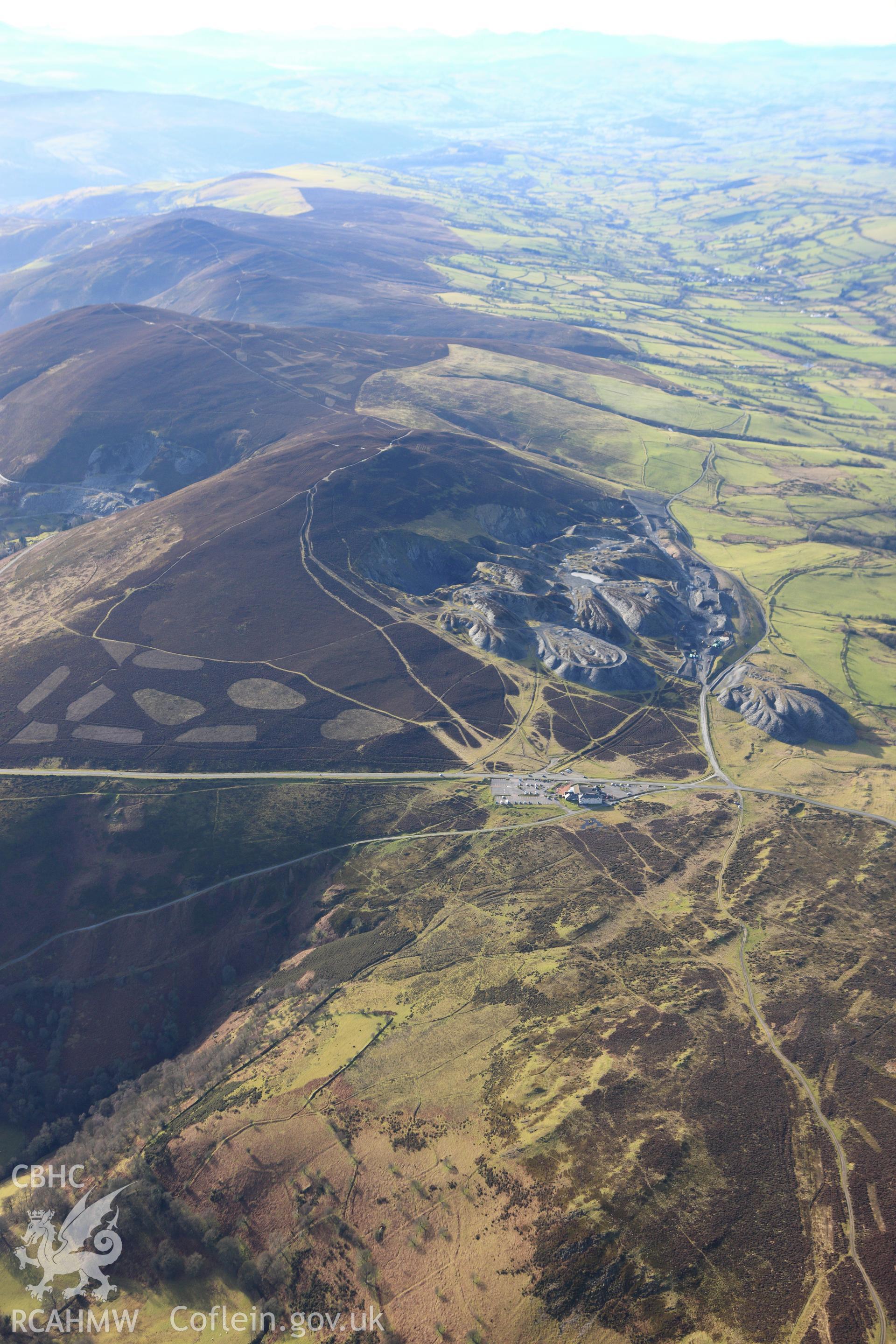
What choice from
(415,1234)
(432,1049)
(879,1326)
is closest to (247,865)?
(432,1049)

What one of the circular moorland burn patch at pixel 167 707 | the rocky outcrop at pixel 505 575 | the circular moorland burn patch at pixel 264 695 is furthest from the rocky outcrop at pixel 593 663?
the circular moorland burn patch at pixel 167 707

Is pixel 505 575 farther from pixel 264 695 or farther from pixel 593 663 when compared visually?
pixel 264 695

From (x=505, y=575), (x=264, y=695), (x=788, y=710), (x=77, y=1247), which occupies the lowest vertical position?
(x=77, y=1247)

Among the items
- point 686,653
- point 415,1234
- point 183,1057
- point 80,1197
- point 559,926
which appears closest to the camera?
point 415,1234

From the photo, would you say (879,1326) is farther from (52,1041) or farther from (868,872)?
(52,1041)

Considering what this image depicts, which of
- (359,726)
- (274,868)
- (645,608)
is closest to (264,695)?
(359,726)

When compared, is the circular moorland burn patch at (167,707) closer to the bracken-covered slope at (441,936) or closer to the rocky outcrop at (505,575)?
the bracken-covered slope at (441,936)
